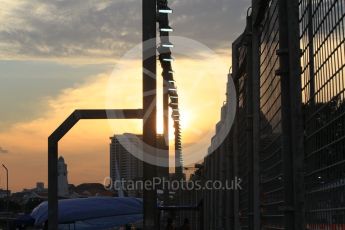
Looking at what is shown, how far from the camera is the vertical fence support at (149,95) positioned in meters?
11.0

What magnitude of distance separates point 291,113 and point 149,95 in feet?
18.1

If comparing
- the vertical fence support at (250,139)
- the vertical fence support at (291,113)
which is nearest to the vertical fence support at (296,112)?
the vertical fence support at (291,113)

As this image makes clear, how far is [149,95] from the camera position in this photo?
449 inches

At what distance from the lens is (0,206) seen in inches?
5851

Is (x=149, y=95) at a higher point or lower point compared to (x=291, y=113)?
higher

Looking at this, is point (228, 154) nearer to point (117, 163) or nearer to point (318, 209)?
point (318, 209)

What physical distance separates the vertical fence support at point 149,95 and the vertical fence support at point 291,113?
4961mm

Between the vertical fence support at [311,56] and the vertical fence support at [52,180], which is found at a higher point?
the vertical fence support at [311,56]

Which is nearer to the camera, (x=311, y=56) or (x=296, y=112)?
(x=311, y=56)

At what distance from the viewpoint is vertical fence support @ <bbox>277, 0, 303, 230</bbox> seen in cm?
585

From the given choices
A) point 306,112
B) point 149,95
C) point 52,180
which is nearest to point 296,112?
point 306,112

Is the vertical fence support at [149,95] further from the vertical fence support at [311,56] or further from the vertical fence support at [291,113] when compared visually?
the vertical fence support at [311,56]

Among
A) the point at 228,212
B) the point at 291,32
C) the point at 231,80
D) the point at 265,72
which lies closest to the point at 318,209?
the point at 291,32

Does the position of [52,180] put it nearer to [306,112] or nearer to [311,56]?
[306,112]
